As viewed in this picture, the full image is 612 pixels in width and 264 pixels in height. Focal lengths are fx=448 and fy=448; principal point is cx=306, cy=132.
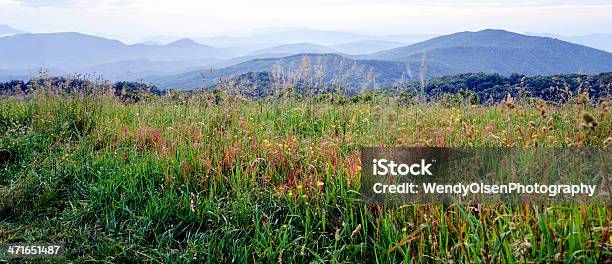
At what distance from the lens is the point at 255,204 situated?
3.32 meters

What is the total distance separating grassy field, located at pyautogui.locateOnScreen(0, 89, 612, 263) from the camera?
8.05 feet

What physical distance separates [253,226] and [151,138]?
7.30ft

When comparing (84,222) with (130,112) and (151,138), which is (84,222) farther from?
(130,112)

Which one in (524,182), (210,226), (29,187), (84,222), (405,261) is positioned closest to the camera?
(405,261)

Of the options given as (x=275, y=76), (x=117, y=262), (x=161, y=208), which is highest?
(x=275, y=76)

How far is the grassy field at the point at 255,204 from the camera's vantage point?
2.45 m

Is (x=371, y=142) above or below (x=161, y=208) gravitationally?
above

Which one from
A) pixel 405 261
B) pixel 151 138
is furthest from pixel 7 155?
pixel 405 261

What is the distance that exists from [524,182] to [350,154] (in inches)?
60.1

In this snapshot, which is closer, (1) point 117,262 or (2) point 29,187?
(1) point 117,262

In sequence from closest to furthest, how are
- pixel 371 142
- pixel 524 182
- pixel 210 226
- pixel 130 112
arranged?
1. pixel 524 182
2. pixel 210 226
3. pixel 371 142
4. pixel 130 112

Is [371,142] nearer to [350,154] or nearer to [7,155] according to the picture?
[350,154]

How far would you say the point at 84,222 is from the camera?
3428mm

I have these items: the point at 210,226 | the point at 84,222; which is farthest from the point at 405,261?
the point at 84,222
